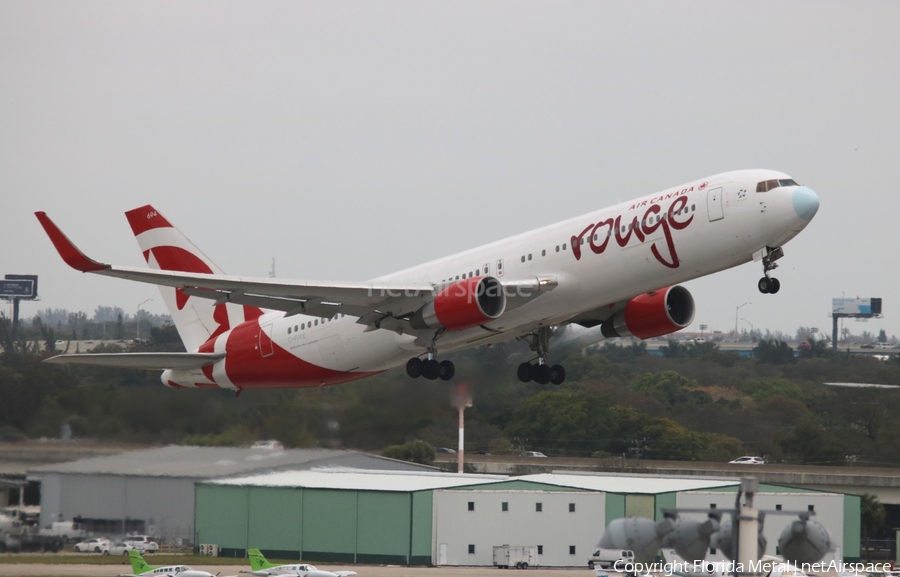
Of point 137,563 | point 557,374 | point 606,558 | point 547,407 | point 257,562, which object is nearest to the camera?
point 137,563

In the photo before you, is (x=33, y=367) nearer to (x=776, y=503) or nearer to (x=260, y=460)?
(x=260, y=460)

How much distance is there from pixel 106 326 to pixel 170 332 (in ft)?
178

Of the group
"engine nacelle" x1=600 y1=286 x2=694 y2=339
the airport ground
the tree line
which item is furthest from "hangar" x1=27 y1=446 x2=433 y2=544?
"engine nacelle" x1=600 y1=286 x2=694 y2=339

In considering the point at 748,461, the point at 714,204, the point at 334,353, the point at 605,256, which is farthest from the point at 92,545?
the point at 748,461

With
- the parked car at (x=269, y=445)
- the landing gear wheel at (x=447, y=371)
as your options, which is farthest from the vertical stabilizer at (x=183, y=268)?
the landing gear wheel at (x=447, y=371)

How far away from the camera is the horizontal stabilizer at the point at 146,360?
3431 centimetres

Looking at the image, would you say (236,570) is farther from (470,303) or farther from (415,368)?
(470,303)

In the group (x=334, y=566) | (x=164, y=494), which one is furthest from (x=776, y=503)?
(x=164, y=494)

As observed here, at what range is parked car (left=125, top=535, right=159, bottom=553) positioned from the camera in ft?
118

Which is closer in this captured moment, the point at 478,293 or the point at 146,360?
the point at 478,293

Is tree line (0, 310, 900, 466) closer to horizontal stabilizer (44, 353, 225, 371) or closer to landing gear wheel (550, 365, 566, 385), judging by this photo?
horizontal stabilizer (44, 353, 225, 371)

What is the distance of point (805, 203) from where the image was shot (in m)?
30.5

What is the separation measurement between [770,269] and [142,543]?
19103 millimetres

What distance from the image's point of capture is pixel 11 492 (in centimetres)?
3353
